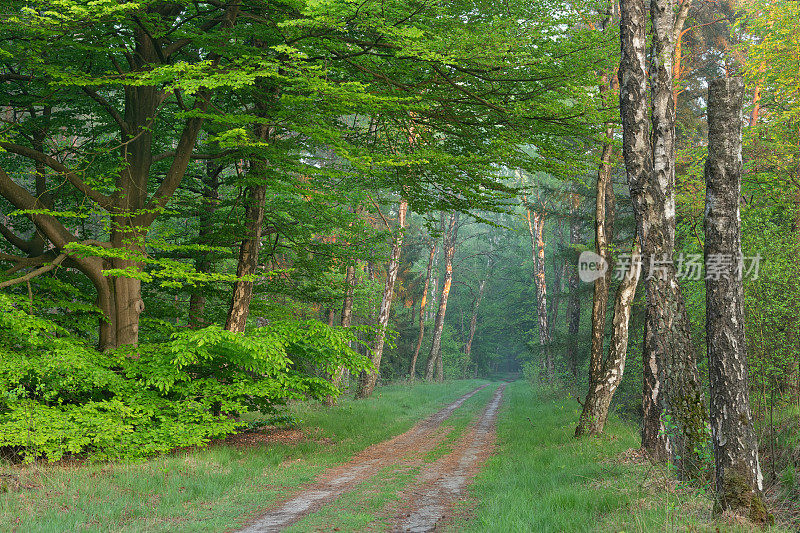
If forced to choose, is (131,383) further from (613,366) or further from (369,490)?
(613,366)

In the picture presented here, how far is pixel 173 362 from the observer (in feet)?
30.5

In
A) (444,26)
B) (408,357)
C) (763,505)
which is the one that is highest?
(444,26)

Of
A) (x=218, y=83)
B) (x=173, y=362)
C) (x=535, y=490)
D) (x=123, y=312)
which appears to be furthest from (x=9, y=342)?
(x=535, y=490)

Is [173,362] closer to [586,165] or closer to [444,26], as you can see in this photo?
[444,26]

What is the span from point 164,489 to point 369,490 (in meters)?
2.99

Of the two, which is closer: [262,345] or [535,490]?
[535,490]

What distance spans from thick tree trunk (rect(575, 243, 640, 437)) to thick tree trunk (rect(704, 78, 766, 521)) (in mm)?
5829

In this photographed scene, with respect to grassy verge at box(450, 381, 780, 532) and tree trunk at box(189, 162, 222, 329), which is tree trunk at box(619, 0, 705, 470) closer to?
grassy verge at box(450, 381, 780, 532)

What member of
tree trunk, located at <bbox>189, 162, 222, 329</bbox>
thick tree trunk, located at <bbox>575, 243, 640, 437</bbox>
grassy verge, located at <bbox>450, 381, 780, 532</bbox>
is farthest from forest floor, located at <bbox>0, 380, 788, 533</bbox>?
tree trunk, located at <bbox>189, 162, 222, 329</bbox>

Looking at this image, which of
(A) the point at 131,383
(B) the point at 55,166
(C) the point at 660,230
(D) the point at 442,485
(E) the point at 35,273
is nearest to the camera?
(C) the point at 660,230

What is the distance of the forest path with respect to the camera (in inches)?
262

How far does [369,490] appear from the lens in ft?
26.7

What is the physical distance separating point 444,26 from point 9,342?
971 centimetres

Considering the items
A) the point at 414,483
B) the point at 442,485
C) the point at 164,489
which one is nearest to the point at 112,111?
the point at 164,489
